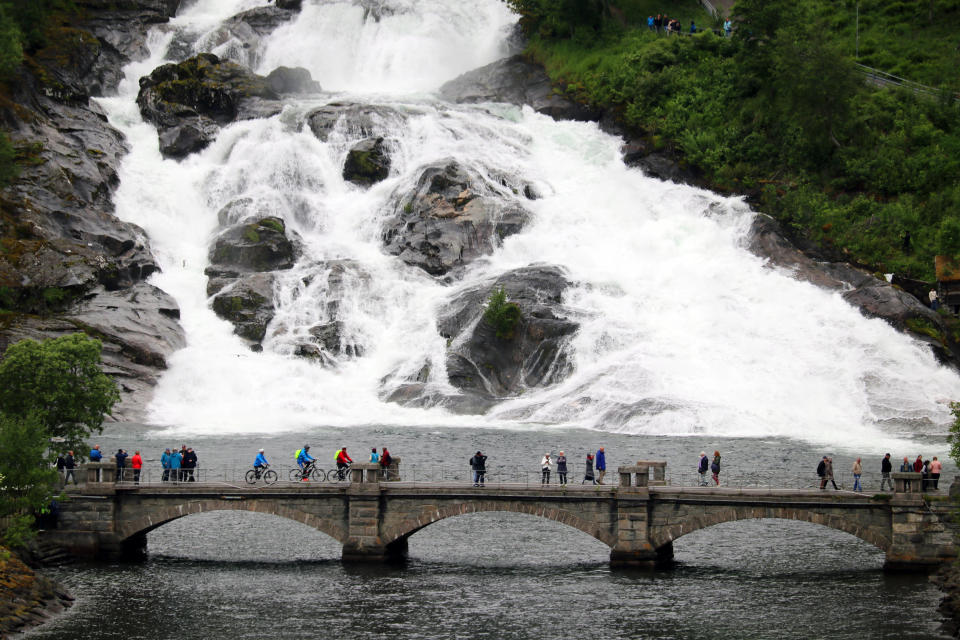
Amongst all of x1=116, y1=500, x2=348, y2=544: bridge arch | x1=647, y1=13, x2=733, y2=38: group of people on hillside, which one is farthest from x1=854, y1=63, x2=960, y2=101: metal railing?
x1=116, y1=500, x2=348, y2=544: bridge arch

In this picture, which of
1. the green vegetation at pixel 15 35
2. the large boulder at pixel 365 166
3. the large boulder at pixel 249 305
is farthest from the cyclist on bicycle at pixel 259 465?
the large boulder at pixel 365 166

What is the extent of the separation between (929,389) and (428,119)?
5792 cm

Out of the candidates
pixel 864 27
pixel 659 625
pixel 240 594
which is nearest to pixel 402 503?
pixel 240 594

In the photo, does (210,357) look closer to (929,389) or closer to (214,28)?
(929,389)

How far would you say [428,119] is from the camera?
393ft

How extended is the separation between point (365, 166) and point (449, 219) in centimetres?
1259

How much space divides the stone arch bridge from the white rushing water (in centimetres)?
2696

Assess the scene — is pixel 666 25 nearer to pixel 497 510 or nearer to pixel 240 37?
pixel 240 37

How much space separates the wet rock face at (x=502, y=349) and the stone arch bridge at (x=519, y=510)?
1323 inches

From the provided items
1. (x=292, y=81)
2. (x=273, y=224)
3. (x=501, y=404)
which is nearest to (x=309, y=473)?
(x=501, y=404)

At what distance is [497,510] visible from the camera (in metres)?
51.4

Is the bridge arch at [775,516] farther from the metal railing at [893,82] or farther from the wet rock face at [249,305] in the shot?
the metal railing at [893,82]

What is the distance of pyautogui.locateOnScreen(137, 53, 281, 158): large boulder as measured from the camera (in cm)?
11906

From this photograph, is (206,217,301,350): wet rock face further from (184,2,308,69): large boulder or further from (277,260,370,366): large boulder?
(184,2,308,69): large boulder
